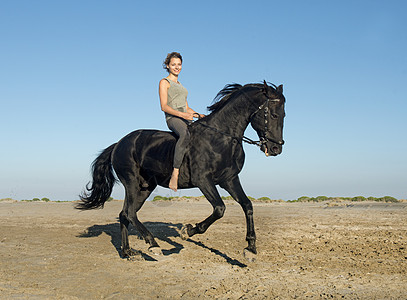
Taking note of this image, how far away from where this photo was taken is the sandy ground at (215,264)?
5.18 m

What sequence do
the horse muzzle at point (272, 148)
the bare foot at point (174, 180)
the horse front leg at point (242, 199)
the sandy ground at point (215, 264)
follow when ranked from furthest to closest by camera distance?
1. the bare foot at point (174, 180)
2. the horse front leg at point (242, 199)
3. the horse muzzle at point (272, 148)
4. the sandy ground at point (215, 264)

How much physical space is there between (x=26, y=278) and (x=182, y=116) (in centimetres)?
374

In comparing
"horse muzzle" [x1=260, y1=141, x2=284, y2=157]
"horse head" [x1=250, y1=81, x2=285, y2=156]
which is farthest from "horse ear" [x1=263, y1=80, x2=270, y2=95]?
"horse muzzle" [x1=260, y1=141, x2=284, y2=157]

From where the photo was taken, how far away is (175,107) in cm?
767

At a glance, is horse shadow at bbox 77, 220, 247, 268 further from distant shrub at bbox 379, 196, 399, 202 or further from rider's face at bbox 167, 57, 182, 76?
distant shrub at bbox 379, 196, 399, 202

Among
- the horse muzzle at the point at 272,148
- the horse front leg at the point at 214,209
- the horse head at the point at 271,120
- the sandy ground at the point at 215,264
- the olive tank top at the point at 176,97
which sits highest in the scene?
the olive tank top at the point at 176,97

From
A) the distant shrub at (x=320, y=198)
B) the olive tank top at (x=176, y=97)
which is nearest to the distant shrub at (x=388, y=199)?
the distant shrub at (x=320, y=198)

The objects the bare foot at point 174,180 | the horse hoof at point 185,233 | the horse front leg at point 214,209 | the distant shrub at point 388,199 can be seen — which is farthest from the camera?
the distant shrub at point 388,199

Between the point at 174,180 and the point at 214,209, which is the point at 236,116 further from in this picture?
the point at 214,209

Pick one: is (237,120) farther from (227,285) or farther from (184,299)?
(184,299)

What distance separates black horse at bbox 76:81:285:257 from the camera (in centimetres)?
684

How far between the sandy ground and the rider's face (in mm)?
3576

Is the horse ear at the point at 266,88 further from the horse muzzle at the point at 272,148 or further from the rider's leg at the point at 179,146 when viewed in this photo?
the rider's leg at the point at 179,146

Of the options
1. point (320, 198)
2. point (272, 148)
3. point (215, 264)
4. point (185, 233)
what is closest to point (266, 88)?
point (272, 148)
